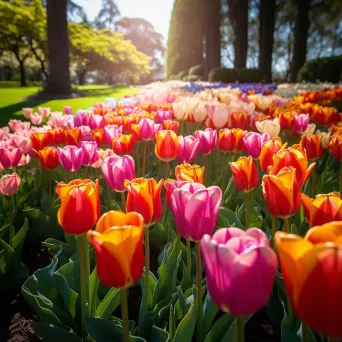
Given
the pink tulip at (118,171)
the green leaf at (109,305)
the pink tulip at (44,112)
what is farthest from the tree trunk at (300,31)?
the green leaf at (109,305)

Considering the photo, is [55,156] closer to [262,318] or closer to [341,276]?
[262,318]

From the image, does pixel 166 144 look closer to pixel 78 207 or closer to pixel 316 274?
pixel 78 207

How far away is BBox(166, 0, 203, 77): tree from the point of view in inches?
Answer: 1207

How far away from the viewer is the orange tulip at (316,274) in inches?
26.3

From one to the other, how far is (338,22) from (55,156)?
142 ft

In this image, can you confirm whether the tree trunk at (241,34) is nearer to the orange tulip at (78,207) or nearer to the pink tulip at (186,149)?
the pink tulip at (186,149)

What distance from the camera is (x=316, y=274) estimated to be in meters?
0.68

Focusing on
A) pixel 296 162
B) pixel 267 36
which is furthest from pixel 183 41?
pixel 296 162

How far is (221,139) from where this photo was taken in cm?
243

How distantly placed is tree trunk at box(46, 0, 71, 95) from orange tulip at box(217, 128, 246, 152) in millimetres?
15260

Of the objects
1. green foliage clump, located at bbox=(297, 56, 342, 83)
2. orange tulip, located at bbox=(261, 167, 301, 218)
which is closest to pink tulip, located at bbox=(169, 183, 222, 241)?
orange tulip, located at bbox=(261, 167, 301, 218)

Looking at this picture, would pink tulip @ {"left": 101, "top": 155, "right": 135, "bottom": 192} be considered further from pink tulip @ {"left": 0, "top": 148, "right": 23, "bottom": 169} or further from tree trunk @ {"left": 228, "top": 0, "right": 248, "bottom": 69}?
tree trunk @ {"left": 228, "top": 0, "right": 248, "bottom": 69}

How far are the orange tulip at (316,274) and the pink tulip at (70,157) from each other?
5.14ft

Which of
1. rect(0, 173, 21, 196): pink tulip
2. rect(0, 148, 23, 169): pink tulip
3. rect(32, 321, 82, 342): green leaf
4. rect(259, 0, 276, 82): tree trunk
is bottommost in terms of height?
rect(32, 321, 82, 342): green leaf
